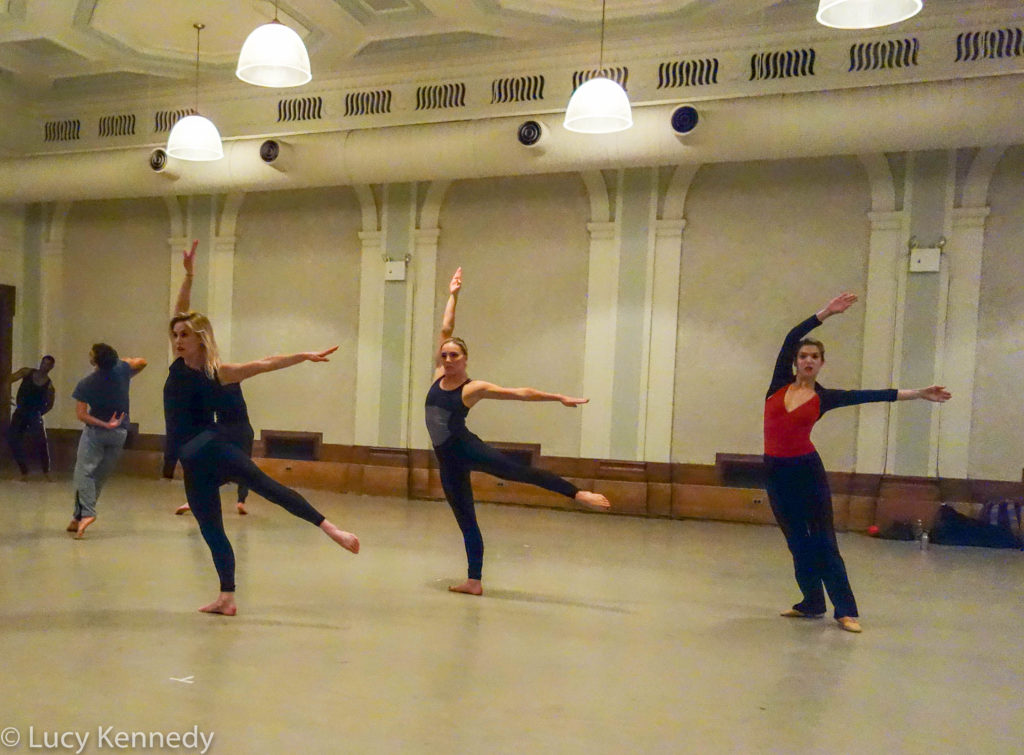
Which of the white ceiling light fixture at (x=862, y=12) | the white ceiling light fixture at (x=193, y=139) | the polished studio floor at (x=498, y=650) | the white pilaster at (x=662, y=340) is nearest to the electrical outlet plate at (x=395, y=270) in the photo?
the white ceiling light fixture at (x=193, y=139)

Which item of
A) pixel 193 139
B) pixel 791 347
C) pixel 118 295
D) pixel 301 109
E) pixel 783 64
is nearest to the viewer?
pixel 791 347

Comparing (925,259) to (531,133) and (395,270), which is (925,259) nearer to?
(531,133)

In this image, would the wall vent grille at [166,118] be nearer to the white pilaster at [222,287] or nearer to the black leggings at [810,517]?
the white pilaster at [222,287]

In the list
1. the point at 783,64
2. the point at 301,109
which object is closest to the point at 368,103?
the point at 301,109

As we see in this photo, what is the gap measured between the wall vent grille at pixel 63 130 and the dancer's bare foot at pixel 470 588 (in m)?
7.64

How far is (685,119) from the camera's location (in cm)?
643

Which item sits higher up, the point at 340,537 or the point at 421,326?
the point at 421,326

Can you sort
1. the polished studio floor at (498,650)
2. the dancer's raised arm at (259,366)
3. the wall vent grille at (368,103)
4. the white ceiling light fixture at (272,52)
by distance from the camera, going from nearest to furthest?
the polished studio floor at (498,650) < the dancer's raised arm at (259,366) < the white ceiling light fixture at (272,52) < the wall vent grille at (368,103)

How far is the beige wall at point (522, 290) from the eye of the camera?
25.8 feet

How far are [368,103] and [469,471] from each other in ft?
16.7

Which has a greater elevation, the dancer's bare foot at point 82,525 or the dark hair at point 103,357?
the dark hair at point 103,357

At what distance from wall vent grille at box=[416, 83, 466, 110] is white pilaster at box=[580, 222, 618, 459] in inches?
67.2

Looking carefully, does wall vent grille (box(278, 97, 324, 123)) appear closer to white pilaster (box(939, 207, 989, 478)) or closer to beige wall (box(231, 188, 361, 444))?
beige wall (box(231, 188, 361, 444))

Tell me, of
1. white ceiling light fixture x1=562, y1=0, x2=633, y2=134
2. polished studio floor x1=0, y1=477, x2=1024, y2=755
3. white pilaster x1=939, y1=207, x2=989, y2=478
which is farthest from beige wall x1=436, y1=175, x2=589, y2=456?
white pilaster x1=939, y1=207, x2=989, y2=478
